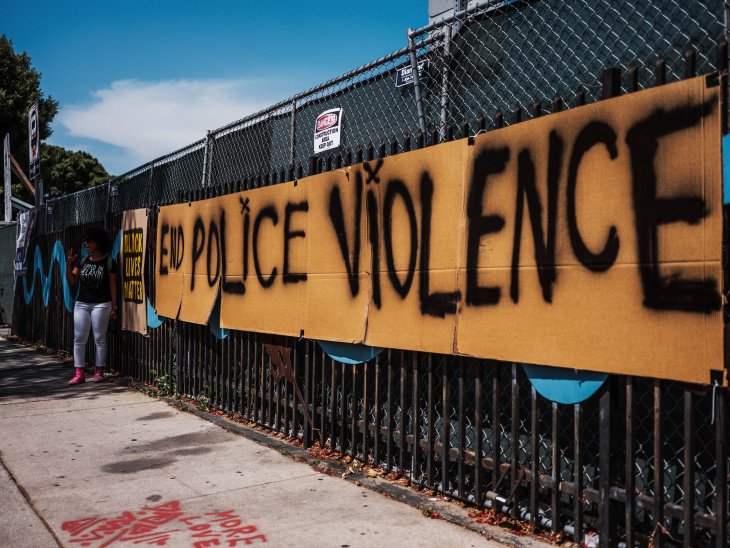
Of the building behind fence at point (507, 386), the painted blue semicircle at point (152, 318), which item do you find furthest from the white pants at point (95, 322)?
the building behind fence at point (507, 386)

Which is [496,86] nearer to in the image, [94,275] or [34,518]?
[34,518]

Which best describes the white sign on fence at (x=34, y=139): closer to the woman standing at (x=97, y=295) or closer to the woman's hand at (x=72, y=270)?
the woman's hand at (x=72, y=270)

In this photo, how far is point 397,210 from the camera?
167 inches

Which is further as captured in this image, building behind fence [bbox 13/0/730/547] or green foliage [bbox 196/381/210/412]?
green foliage [bbox 196/381/210/412]

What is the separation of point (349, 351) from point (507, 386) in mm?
1183

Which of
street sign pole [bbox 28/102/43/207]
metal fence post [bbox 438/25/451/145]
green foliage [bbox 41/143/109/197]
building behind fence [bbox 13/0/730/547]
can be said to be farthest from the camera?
green foliage [bbox 41/143/109/197]

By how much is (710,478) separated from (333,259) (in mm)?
2774

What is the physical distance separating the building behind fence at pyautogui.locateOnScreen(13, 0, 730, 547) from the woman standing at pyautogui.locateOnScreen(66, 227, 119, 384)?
2.43m

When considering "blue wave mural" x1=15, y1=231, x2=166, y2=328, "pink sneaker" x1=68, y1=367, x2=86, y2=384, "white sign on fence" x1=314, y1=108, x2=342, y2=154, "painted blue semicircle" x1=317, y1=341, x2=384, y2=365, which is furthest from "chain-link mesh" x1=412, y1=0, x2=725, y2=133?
"pink sneaker" x1=68, y1=367, x2=86, y2=384

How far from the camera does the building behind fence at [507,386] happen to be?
3.05m

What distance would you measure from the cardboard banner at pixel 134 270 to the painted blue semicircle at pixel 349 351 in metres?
3.90

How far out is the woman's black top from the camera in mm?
8492

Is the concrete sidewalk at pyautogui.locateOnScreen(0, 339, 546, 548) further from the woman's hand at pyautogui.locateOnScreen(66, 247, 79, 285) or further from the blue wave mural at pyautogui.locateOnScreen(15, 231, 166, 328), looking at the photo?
the woman's hand at pyautogui.locateOnScreen(66, 247, 79, 285)

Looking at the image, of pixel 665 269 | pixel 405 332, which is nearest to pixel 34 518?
pixel 405 332
